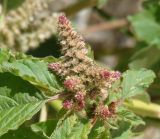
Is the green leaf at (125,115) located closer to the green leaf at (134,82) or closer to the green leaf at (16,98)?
the green leaf at (134,82)

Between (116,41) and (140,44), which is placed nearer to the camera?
(140,44)

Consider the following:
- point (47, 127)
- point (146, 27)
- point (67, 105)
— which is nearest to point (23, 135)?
point (47, 127)

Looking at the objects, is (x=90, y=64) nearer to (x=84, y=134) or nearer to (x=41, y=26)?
(x=84, y=134)

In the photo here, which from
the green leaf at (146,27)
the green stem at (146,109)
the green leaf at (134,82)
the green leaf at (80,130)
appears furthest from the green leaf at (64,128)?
the green leaf at (146,27)

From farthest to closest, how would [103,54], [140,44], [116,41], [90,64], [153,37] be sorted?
[116,41] < [103,54] < [140,44] < [153,37] < [90,64]

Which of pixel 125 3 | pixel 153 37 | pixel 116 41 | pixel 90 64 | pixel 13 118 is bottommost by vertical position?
pixel 13 118

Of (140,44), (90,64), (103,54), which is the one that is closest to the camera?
(90,64)

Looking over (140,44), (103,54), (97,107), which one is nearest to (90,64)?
(97,107)
